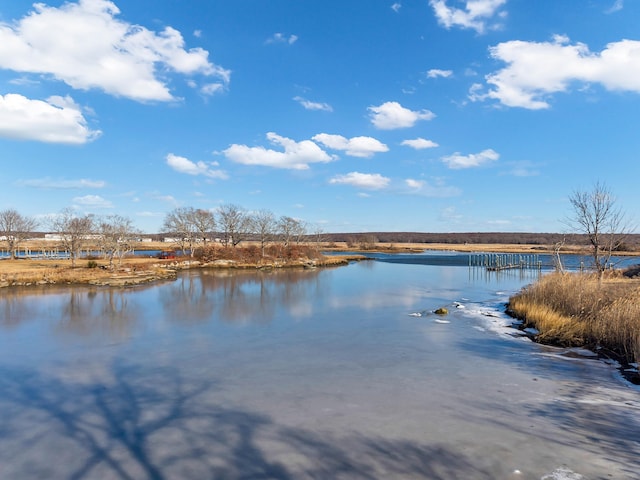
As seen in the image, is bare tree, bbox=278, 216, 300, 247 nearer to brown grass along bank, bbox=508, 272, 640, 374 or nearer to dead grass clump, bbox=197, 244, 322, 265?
dead grass clump, bbox=197, 244, 322, 265

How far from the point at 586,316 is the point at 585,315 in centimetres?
49

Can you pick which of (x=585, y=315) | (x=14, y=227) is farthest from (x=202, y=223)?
(x=585, y=315)

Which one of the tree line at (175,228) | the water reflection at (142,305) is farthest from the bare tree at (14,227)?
the water reflection at (142,305)

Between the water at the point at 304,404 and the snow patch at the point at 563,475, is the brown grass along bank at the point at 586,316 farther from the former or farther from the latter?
the snow patch at the point at 563,475

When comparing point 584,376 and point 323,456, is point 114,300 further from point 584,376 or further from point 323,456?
point 584,376

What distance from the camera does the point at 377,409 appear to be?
6.49 metres

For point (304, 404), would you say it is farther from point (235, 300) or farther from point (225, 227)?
point (225, 227)

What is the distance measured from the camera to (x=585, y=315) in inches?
471

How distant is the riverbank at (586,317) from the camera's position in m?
9.48

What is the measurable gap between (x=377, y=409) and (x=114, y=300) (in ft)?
54.9

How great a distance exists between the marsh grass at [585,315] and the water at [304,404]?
1051 millimetres

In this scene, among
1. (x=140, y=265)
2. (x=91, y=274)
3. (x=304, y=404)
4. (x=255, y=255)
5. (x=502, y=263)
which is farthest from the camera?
(x=502, y=263)

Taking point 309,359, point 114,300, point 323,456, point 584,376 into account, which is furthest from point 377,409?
point 114,300

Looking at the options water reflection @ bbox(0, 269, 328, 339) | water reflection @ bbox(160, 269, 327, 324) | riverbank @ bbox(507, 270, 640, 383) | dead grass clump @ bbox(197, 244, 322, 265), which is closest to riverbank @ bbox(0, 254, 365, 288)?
water reflection @ bbox(0, 269, 328, 339)
